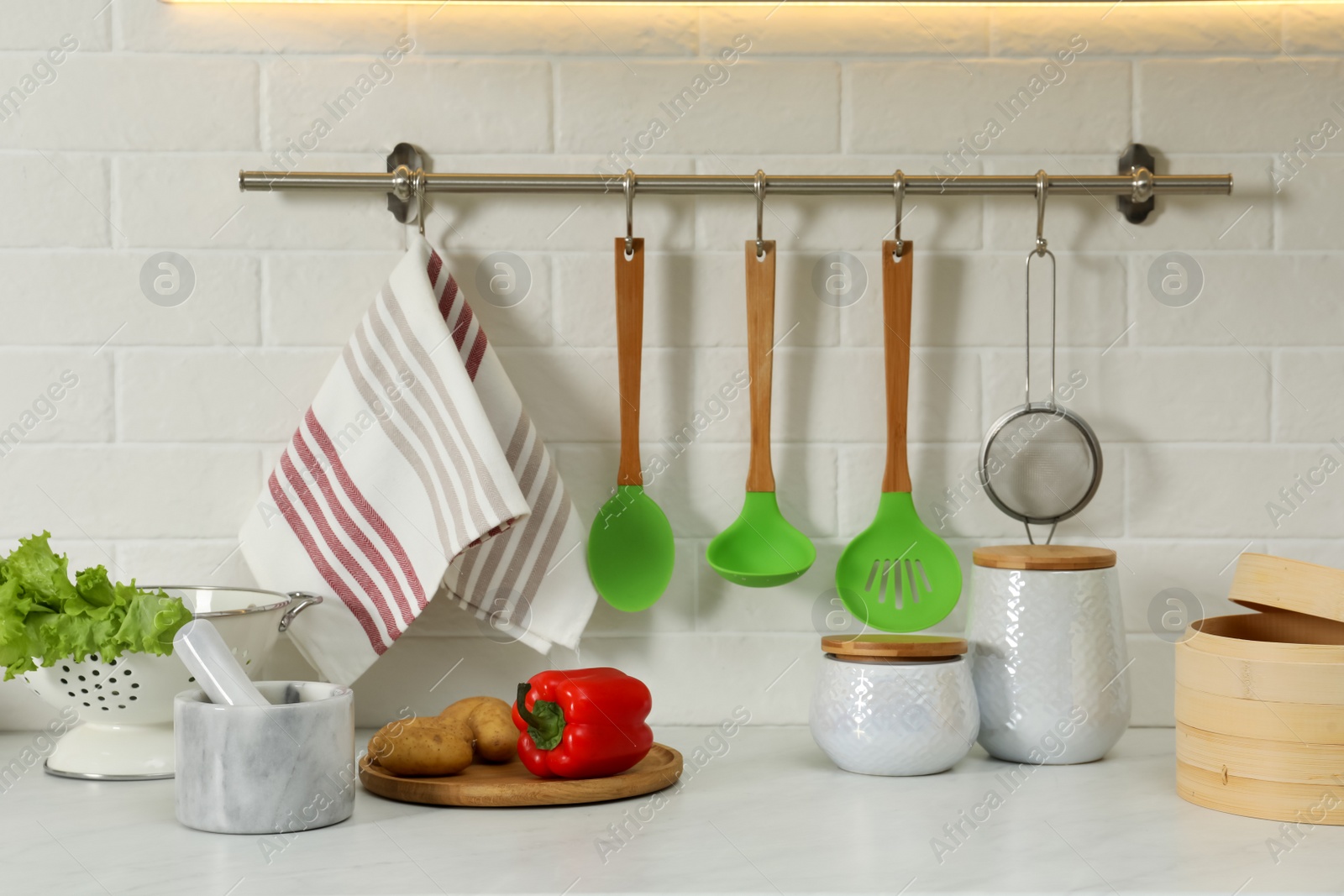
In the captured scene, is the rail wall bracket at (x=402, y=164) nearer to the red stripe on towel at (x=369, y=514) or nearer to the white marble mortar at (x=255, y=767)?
the red stripe on towel at (x=369, y=514)

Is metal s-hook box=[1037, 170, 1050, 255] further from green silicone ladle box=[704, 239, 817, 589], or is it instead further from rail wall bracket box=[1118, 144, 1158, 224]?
green silicone ladle box=[704, 239, 817, 589]

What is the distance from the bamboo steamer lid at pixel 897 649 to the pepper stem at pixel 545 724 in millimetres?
224

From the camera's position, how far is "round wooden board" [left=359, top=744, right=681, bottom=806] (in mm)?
854

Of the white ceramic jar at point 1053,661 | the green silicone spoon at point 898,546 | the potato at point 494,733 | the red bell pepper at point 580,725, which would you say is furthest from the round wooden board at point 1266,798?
the potato at point 494,733

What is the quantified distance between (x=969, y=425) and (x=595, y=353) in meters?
0.36

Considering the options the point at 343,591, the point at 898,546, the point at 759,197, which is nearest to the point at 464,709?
the point at 343,591

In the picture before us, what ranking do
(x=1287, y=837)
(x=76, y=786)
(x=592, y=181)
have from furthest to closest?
(x=592, y=181) < (x=76, y=786) < (x=1287, y=837)

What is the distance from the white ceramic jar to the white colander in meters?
0.60

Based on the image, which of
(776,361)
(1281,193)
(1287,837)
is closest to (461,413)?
(776,361)

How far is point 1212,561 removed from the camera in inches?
44.4

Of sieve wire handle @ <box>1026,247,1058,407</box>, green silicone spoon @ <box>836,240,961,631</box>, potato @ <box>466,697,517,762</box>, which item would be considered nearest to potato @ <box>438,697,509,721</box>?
potato @ <box>466,697,517,762</box>

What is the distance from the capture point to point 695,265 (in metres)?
1.12

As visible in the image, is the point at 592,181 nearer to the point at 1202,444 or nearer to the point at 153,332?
the point at 153,332

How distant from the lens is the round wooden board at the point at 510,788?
85 cm
